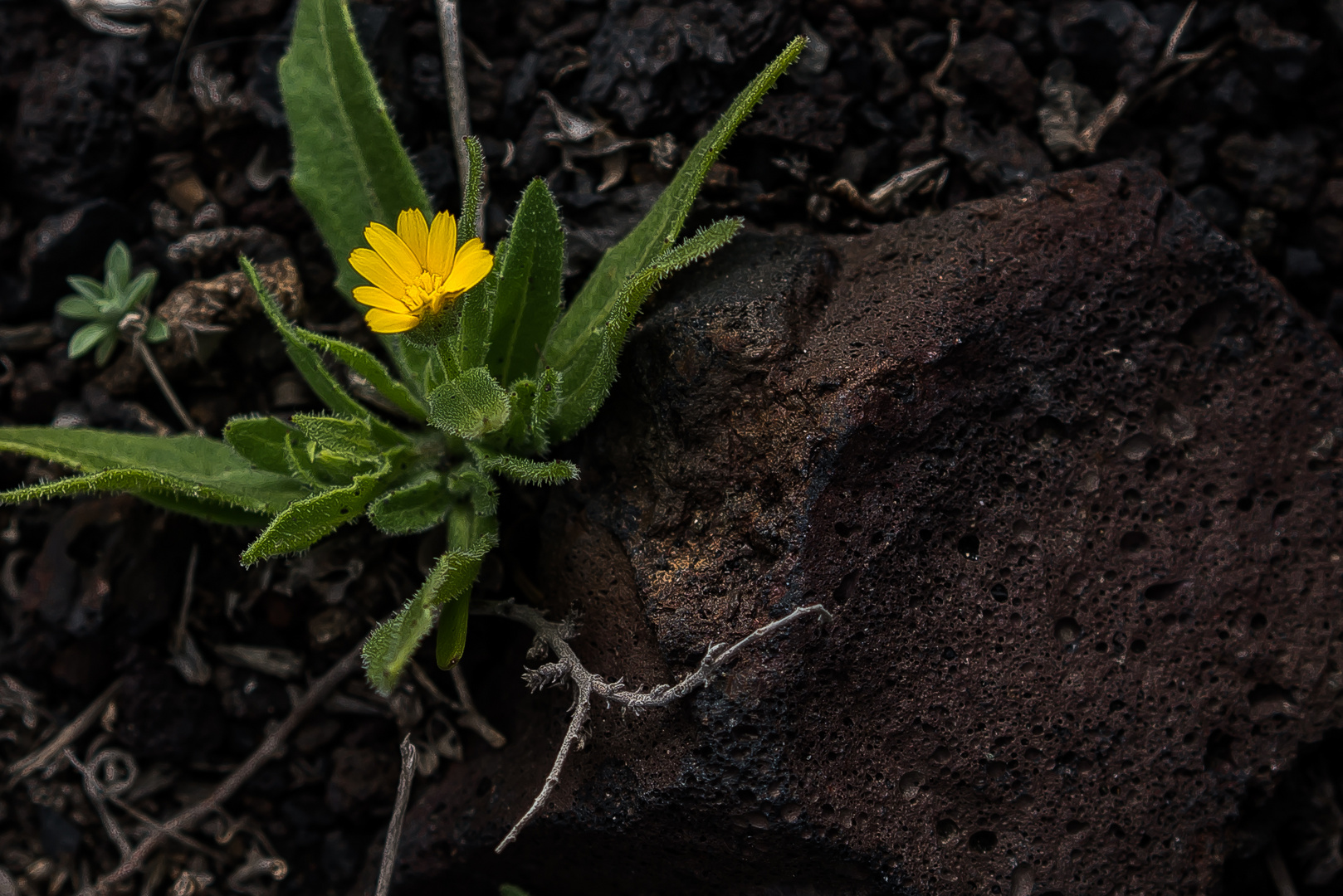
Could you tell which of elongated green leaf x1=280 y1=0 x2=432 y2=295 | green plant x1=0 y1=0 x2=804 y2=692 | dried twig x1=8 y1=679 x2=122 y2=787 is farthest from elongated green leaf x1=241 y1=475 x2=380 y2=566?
dried twig x1=8 y1=679 x2=122 y2=787

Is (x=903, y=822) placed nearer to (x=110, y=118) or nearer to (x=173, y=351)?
(x=173, y=351)

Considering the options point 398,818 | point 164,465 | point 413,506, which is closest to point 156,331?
point 164,465

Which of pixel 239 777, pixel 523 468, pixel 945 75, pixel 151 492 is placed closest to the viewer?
pixel 523 468

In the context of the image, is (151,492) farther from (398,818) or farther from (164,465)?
(398,818)

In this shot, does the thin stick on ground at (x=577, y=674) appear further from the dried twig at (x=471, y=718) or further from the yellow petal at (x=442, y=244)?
the yellow petal at (x=442, y=244)

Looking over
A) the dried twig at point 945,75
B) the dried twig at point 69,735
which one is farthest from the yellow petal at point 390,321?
the dried twig at point 945,75

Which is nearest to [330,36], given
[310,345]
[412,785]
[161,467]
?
[310,345]

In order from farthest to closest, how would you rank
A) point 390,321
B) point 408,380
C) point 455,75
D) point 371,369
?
point 455,75 → point 408,380 → point 371,369 → point 390,321
